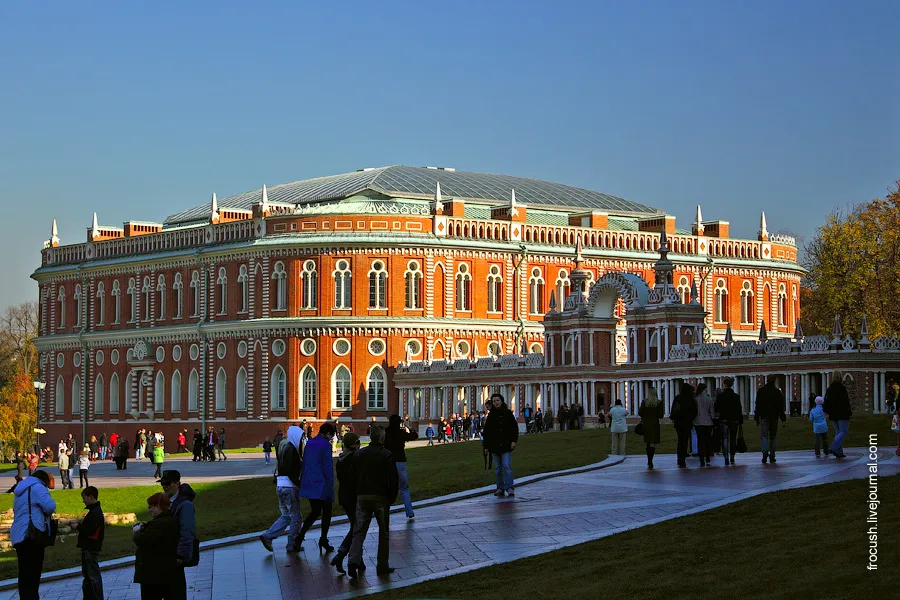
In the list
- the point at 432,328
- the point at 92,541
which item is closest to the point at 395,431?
the point at 92,541

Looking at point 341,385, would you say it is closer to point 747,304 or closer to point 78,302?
point 78,302

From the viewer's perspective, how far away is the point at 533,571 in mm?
21391

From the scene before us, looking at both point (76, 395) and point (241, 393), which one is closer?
point (241, 393)

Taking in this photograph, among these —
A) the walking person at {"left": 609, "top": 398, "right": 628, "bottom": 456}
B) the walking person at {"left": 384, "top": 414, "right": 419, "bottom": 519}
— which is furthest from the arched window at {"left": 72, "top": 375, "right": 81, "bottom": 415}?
the walking person at {"left": 384, "top": 414, "right": 419, "bottom": 519}

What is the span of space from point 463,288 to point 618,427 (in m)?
47.7

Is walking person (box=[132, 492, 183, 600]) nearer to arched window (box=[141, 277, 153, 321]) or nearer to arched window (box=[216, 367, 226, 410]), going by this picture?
arched window (box=[216, 367, 226, 410])

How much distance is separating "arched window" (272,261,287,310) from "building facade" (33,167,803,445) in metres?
0.09

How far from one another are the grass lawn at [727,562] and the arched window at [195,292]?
228 ft

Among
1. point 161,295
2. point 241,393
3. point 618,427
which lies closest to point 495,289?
point 241,393

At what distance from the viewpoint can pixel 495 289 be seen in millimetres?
88938

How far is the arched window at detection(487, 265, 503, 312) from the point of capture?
88.6 m

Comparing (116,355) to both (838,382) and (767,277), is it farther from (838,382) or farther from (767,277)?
(838,382)

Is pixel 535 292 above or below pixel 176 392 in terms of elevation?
above

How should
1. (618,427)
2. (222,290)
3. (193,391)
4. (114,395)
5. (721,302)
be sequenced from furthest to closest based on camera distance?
1. (114,395)
2. (721,302)
3. (193,391)
4. (222,290)
5. (618,427)
